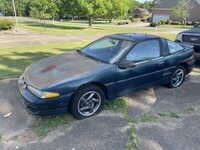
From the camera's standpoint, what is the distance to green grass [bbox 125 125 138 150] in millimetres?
3012

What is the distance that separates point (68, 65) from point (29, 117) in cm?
119

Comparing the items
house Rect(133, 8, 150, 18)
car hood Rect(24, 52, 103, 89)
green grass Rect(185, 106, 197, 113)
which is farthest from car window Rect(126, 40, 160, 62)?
house Rect(133, 8, 150, 18)

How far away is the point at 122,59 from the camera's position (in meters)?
3.95

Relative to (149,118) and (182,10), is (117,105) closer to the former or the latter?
(149,118)

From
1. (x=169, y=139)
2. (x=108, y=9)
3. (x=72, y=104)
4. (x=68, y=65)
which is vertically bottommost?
(x=169, y=139)

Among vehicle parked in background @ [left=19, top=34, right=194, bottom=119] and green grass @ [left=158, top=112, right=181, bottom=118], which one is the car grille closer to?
vehicle parked in background @ [left=19, top=34, right=194, bottom=119]

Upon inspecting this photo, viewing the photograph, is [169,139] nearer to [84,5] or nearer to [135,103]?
[135,103]

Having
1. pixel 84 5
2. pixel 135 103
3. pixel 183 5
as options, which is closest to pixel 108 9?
pixel 84 5

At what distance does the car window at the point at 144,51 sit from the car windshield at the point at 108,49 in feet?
0.52

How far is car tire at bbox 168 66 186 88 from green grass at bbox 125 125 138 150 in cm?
217

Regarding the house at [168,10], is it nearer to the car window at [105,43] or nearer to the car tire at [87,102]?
the car window at [105,43]

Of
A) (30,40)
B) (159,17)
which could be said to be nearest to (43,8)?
(30,40)

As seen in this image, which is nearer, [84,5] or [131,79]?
[131,79]

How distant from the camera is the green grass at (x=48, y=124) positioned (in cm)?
330
